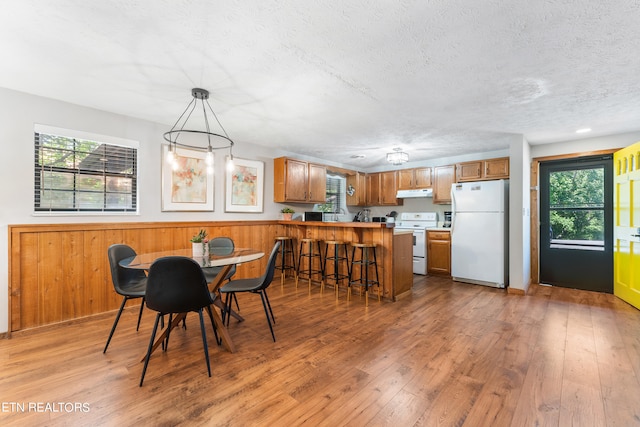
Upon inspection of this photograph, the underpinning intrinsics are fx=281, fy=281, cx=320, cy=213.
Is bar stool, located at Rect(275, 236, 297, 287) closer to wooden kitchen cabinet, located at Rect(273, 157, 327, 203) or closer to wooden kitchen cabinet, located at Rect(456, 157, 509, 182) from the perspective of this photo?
wooden kitchen cabinet, located at Rect(273, 157, 327, 203)

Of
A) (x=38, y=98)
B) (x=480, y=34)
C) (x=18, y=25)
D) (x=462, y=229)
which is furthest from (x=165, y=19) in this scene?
(x=462, y=229)

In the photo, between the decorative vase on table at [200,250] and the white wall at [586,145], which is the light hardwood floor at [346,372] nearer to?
the decorative vase on table at [200,250]

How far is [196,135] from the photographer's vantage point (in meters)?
4.05

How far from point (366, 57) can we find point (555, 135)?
3.70m

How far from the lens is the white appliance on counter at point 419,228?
17.9 feet

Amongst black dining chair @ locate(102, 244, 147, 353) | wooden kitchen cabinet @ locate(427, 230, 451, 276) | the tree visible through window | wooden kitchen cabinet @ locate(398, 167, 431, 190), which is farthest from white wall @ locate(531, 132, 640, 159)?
black dining chair @ locate(102, 244, 147, 353)

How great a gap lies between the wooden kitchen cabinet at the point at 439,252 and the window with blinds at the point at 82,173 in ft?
16.1

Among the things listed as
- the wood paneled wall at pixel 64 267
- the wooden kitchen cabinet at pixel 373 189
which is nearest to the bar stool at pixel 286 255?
the wood paneled wall at pixel 64 267

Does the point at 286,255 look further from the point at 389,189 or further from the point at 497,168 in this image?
the point at 497,168

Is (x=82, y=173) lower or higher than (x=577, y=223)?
higher

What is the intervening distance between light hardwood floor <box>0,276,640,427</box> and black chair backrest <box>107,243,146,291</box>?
53 cm

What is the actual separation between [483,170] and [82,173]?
5937 mm

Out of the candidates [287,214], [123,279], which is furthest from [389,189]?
[123,279]

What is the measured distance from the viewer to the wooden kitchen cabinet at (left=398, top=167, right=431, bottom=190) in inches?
229
